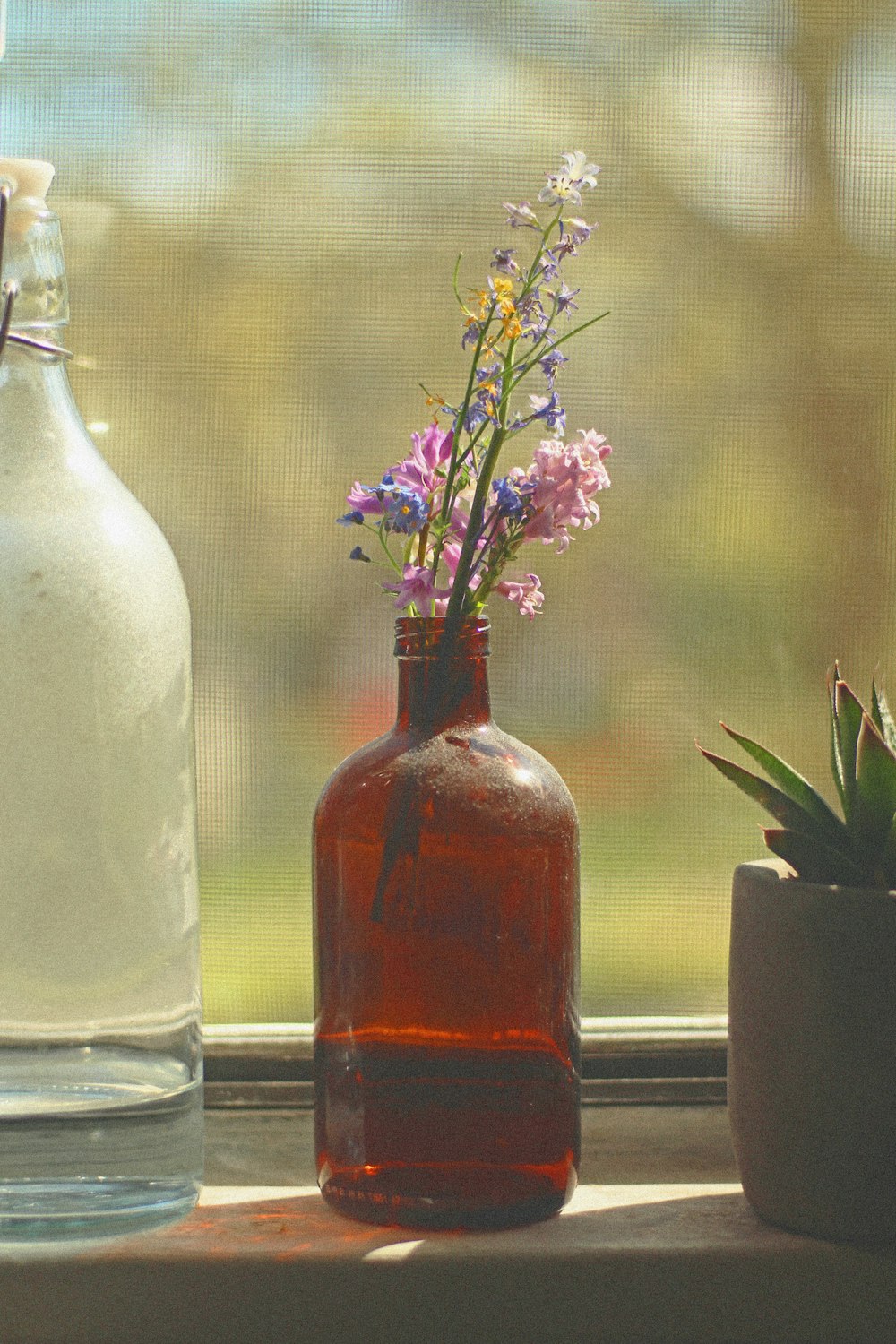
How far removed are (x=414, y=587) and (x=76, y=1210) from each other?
11.6 inches

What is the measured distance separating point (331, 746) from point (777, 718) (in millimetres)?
256

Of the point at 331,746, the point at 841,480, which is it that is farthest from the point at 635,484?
the point at 331,746

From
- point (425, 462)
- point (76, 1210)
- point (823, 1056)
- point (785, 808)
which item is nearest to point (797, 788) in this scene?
point (785, 808)

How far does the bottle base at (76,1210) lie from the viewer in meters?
0.54

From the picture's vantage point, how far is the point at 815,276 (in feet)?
2.50

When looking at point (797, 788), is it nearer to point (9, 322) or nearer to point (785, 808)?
point (785, 808)

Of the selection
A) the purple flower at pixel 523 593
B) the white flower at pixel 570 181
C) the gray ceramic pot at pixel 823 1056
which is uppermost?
the white flower at pixel 570 181

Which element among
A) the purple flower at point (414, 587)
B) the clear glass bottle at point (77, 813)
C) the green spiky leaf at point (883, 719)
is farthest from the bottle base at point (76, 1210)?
the green spiky leaf at point (883, 719)

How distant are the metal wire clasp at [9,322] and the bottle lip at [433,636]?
0.19 m

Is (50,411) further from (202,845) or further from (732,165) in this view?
(732,165)

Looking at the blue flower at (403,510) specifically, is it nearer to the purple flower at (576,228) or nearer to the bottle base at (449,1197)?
the purple flower at (576,228)

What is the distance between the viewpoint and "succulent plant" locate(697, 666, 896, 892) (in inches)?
22.5

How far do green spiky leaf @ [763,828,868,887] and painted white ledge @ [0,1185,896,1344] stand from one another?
15 centimetres

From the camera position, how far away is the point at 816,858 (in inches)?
22.6
